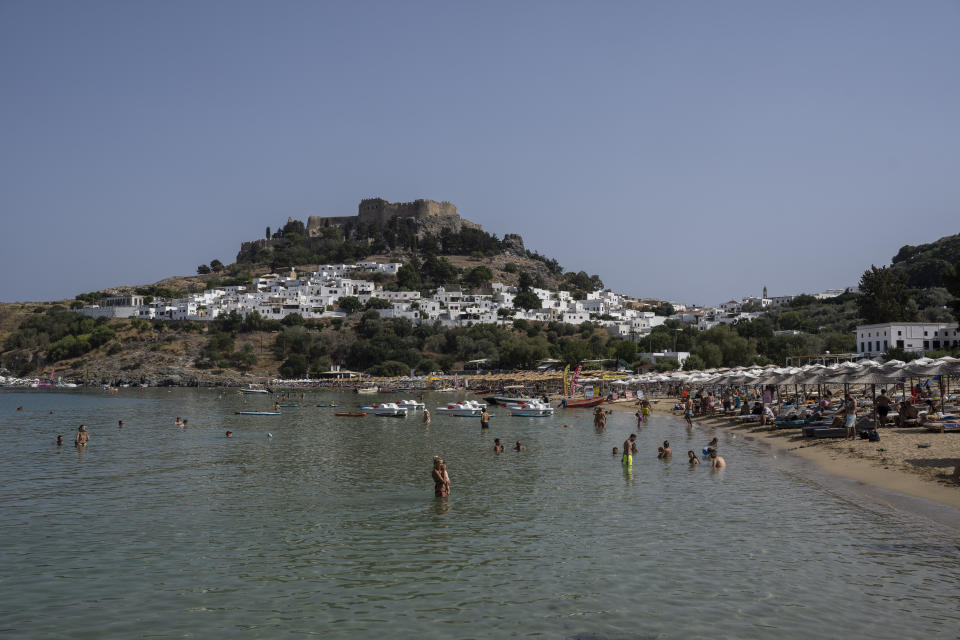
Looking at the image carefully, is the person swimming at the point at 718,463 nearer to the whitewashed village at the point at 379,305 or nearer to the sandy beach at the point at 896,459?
the sandy beach at the point at 896,459

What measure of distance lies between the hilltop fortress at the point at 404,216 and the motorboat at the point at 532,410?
430ft

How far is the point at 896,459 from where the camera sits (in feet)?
72.4

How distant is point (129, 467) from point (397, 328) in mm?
98481

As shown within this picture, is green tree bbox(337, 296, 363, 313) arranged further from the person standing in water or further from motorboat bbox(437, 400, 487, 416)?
the person standing in water

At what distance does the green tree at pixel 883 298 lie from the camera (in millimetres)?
82250

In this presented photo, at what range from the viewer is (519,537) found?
15469 mm

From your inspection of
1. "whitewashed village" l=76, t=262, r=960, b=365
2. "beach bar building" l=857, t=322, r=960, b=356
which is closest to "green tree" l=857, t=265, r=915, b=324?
"beach bar building" l=857, t=322, r=960, b=356

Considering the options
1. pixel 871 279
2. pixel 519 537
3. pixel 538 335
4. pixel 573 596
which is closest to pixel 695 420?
pixel 519 537

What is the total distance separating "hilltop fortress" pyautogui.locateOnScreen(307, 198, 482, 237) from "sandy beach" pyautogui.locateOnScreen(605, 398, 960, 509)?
155632 millimetres

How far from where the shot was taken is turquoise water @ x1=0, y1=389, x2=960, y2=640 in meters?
10.6

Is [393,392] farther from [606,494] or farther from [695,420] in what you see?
[606,494]

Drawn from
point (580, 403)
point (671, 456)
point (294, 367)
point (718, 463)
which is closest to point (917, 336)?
point (580, 403)

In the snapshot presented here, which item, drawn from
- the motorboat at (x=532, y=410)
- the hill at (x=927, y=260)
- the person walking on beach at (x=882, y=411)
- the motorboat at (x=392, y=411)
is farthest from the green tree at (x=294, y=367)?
the person walking on beach at (x=882, y=411)

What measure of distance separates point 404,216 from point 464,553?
172 m
